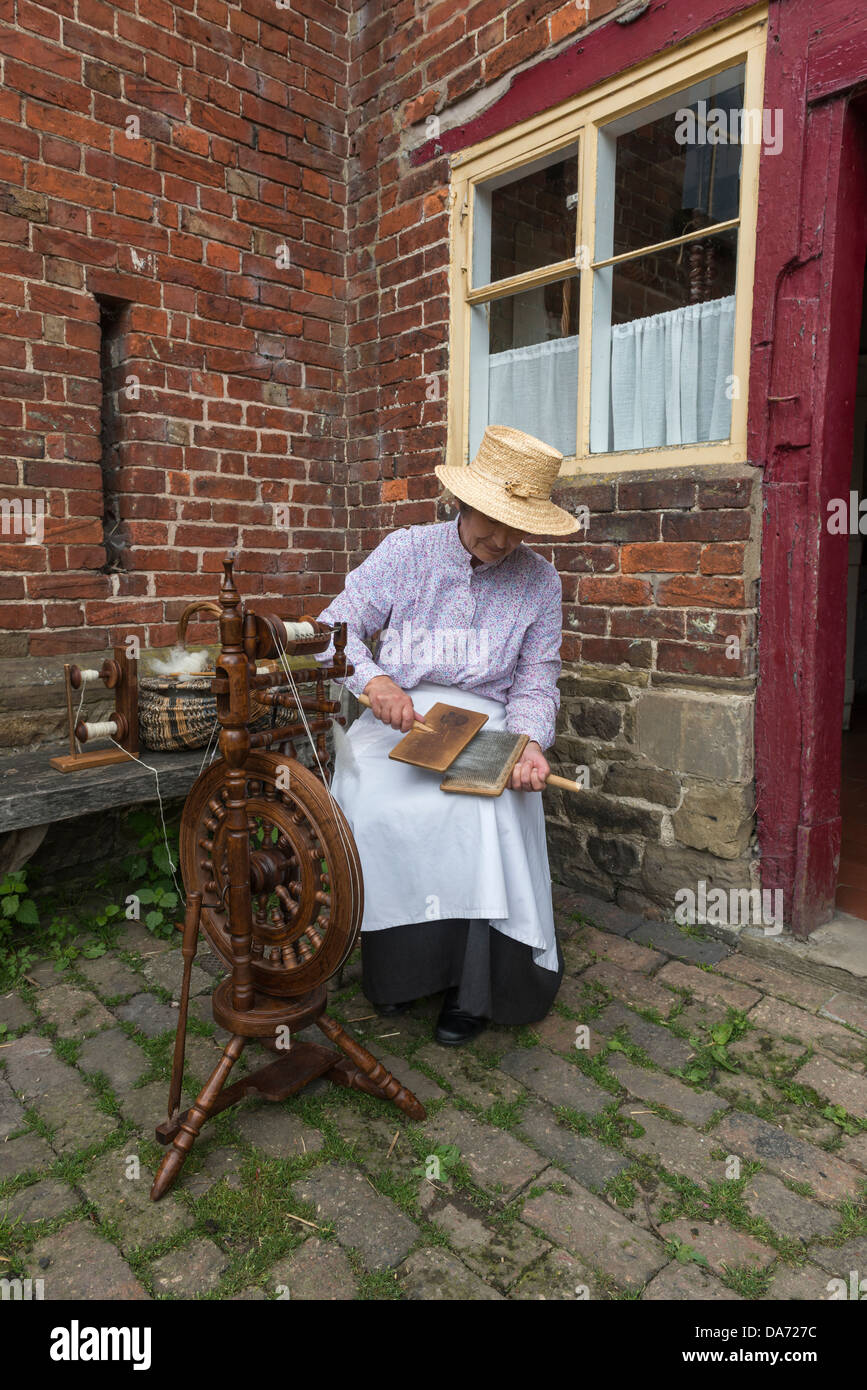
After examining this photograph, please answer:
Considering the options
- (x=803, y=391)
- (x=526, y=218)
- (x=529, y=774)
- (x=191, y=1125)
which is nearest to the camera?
(x=191, y=1125)

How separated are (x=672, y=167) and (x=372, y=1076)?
12.6 ft

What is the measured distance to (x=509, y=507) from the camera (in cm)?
252

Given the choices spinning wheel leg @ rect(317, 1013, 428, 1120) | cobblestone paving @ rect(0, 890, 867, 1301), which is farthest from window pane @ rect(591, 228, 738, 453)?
spinning wheel leg @ rect(317, 1013, 428, 1120)

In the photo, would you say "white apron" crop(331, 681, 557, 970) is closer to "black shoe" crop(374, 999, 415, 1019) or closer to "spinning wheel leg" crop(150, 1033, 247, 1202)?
"black shoe" crop(374, 999, 415, 1019)

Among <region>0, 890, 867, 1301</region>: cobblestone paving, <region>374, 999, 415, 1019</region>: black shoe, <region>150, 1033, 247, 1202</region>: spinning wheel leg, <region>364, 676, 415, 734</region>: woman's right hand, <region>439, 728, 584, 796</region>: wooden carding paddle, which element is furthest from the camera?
<region>374, 999, 415, 1019</region>: black shoe

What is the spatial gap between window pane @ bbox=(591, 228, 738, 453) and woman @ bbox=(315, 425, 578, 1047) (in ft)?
2.79

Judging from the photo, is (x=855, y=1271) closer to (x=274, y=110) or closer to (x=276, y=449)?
(x=276, y=449)

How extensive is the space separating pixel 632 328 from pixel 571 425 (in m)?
0.44

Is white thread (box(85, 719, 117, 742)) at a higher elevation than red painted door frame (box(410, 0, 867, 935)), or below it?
below

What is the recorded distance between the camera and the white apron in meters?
2.39

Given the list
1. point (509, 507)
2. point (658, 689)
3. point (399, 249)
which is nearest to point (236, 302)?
point (399, 249)
